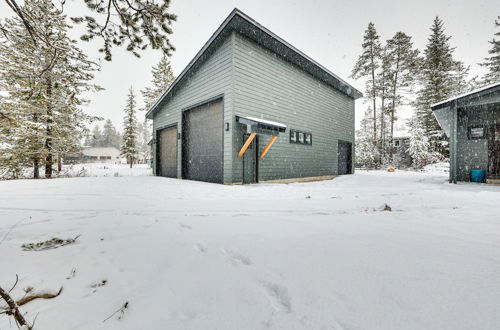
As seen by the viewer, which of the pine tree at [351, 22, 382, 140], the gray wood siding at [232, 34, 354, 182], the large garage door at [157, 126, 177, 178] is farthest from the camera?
the pine tree at [351, 22, 382, 140]

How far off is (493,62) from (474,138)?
21714mm

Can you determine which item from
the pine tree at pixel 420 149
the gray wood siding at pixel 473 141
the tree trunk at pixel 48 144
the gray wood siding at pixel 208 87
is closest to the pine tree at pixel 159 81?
the tree trunk at pixel 48 144

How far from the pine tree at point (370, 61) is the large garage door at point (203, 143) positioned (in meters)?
17.0

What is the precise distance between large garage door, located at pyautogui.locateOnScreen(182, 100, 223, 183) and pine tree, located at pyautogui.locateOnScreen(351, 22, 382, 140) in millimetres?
16968

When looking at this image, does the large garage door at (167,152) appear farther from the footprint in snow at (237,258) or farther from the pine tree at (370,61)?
the pine tree at (370,61)

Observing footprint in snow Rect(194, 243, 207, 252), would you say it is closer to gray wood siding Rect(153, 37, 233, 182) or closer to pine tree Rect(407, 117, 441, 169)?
gray wood siding Rect(153, 37, 233, 182)

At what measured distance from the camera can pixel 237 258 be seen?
4.87ft

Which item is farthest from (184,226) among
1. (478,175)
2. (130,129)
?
(130,129)

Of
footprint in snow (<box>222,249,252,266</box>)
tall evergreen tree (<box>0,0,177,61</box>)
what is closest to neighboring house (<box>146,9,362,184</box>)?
tall evergreen tree (<box>0,0,177,61</box>)

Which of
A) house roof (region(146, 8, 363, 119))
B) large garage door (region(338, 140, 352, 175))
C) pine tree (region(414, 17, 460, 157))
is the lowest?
large garage door (region(338, 140, 352, 175))

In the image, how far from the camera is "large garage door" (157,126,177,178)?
9.84 meters

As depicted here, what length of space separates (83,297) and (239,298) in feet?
2.75

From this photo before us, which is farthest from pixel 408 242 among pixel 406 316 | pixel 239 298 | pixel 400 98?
pixel 400 98

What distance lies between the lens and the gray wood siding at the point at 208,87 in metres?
6.55
